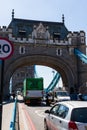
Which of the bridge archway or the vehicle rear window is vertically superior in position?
the bridge archway

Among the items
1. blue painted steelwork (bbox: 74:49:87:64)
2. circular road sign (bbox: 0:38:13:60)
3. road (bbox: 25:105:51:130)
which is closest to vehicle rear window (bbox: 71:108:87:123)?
circular road sign (bbox: 0:38:13:60)

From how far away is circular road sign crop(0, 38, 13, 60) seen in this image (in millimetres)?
6988

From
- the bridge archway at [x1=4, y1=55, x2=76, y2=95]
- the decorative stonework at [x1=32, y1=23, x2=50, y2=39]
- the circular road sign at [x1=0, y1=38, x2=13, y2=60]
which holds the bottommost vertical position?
the circular road sign at [x1=0, y1=38, x2=13, y2=60]

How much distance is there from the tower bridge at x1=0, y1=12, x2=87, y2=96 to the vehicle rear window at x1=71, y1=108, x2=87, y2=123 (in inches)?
1631

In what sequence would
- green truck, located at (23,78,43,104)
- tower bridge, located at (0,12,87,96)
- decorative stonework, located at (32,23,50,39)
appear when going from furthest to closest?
decorative stonework, located at (32,23,50,39) < tower bridge, located at (0,12,87,96) < green truck, located at (23,78,43,104)

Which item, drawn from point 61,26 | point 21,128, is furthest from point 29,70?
point 21,128

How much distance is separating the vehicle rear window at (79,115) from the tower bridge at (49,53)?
41423mm

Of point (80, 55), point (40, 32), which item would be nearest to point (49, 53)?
point (40, 32)

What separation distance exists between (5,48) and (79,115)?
2.77 meters

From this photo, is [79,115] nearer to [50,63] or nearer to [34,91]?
[34,91]

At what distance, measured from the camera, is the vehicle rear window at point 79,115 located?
309 inches

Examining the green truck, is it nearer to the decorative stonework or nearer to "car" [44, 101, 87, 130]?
the decorative stonework

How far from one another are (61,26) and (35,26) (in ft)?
22.4

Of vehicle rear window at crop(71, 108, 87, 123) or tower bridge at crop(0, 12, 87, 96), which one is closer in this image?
vehicle rear window at crop(71, 108, 87, 123)
